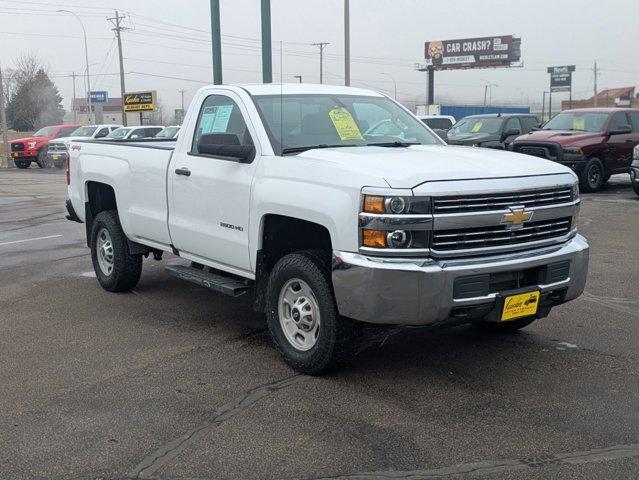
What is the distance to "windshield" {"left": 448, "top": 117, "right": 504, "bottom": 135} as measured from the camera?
67.7ft

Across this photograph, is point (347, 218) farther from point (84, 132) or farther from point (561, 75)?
point (561, 75)

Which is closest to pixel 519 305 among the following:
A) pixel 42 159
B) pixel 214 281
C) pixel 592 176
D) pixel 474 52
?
pixel 214 281

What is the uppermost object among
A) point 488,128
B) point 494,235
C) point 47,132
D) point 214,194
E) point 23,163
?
point 47,132

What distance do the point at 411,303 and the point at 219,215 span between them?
1995mm

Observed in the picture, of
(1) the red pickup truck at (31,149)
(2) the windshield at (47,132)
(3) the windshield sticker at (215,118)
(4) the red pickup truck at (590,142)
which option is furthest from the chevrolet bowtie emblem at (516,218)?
(2) the windshield at (47,132)

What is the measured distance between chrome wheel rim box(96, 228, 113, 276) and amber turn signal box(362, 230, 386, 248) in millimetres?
3872

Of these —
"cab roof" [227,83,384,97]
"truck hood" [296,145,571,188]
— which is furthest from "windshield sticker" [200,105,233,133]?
"truck hood" [296,145,571,188]

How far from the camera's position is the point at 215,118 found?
6.17 m

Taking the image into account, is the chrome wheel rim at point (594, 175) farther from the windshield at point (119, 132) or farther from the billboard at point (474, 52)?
the billboard at point (474, 52)

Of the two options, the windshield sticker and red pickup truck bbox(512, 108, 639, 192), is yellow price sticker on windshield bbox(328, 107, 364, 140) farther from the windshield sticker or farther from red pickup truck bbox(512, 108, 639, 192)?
red pickup truck bbox(512, 108, 639, 192)

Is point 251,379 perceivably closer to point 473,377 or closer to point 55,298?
point 473,377

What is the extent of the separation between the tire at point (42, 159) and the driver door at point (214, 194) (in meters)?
28.3

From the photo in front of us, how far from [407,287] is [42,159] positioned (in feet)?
102

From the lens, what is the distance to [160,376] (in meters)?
5.14
